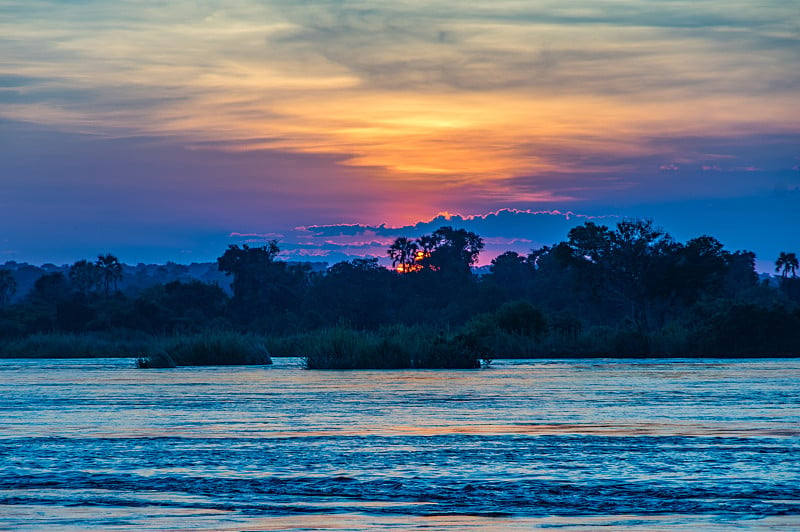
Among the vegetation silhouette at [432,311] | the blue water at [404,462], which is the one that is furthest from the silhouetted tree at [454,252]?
the blue water at [404,462]

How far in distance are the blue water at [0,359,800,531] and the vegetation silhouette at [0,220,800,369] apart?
28153mm

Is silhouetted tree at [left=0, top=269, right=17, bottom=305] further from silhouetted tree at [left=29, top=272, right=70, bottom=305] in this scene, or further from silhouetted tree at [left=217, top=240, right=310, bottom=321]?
silhouetted tree at [left=217, top=240, right=310, bottom=321]

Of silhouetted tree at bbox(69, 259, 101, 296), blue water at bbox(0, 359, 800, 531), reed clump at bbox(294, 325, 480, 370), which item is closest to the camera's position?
blue water at bbox(0, 359, 800, 531)

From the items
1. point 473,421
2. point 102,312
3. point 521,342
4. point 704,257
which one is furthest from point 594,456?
point 102,312

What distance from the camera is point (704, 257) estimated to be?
88.5m

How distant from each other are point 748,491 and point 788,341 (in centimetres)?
6344

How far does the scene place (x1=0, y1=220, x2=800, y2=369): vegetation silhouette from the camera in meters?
59.6

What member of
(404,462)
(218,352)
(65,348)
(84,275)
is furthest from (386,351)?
(84,275)

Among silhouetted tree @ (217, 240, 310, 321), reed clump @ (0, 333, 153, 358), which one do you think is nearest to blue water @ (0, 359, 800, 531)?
reed clump @ (0, 333, 153, 358)

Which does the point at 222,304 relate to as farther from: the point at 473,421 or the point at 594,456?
the point at 594,456

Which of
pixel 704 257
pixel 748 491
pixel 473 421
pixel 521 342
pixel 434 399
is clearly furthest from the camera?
pixel 704 257

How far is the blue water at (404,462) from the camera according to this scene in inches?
453

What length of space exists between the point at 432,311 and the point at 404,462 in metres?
91.1

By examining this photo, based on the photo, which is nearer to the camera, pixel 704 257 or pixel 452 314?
pixel 704 257
